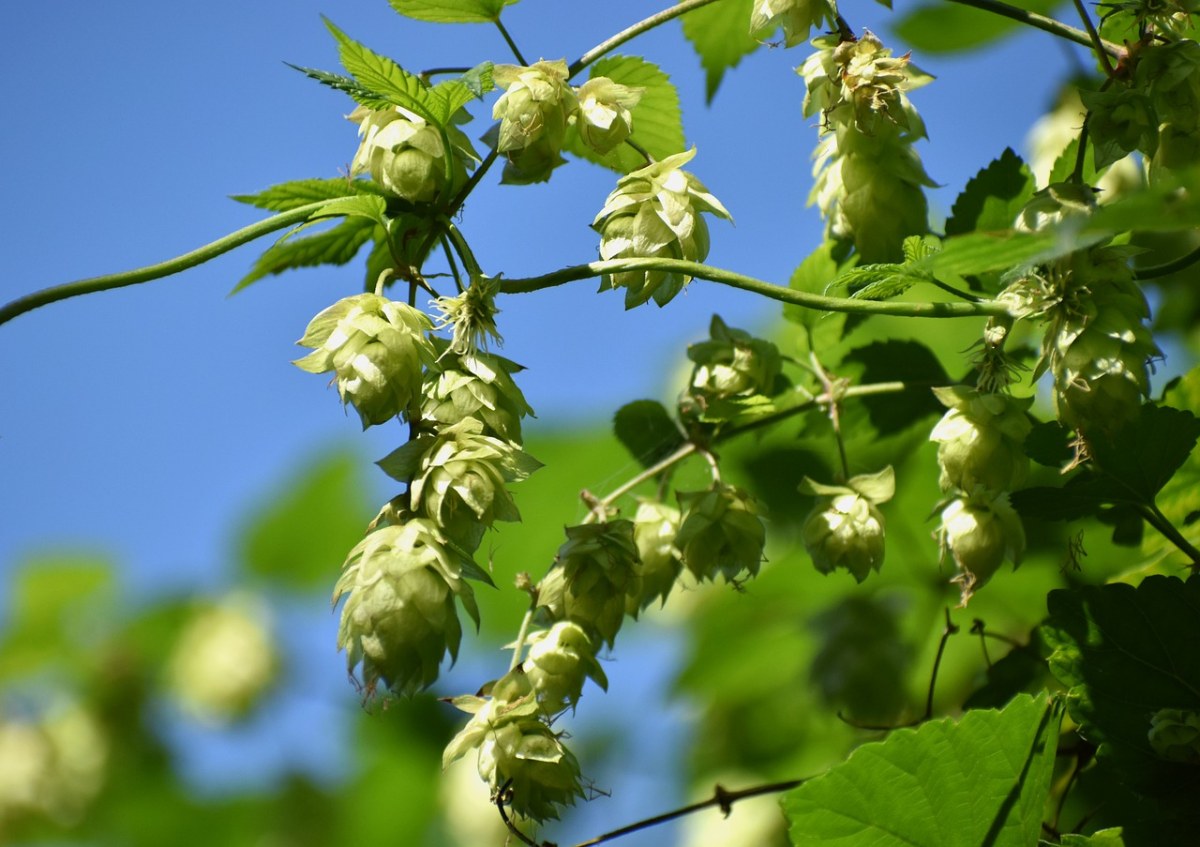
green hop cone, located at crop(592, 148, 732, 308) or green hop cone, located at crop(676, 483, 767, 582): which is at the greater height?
green hop cone, located at crop(592, 148, 732, 308)

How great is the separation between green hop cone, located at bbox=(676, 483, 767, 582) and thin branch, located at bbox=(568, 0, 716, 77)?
2.10 feet

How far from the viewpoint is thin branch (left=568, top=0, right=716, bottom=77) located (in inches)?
64.7

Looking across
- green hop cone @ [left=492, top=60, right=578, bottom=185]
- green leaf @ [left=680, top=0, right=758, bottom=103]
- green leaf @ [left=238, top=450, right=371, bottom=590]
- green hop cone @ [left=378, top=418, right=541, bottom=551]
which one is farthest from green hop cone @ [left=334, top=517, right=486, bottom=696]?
green leaf @ [left=238, top=450, right=371, bottom=590]

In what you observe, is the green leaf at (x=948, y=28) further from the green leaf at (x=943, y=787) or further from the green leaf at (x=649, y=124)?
the green leaf at (x=943, y=787)

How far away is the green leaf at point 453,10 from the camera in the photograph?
171cm

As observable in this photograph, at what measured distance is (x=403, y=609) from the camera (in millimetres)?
1267

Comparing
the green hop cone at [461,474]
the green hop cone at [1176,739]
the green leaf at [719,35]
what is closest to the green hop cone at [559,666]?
the green hop cone at [461,474]

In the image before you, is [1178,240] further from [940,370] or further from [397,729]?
[397,729]

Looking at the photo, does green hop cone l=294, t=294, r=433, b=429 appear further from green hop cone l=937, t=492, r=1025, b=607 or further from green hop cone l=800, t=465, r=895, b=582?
green hop cone l=937, t=492, r=1025, b=607

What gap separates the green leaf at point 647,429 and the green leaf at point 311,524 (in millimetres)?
2089

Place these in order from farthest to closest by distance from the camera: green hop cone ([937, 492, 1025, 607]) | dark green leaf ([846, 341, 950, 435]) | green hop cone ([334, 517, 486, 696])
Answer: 1. dark green leaf ([846, 341, 950, 435])
2. green hop cone ([937, 492, 1025, 607])
3. green hop cone ([334, 517, 486, 696])

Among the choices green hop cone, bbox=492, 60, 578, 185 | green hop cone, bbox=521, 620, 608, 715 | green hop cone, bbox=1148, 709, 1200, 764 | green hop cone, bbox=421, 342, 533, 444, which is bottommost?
green hop cone, bbox=1148, 709, 1200, 764

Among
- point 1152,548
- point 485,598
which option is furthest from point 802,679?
point 1152,548

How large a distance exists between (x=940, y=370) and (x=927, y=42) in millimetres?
1413
